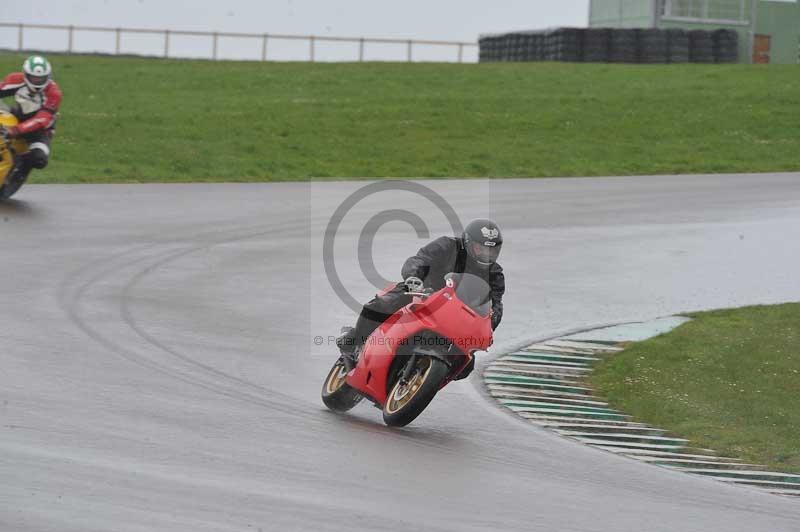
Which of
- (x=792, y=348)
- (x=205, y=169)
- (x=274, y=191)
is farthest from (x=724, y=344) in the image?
(x=205, y=169)

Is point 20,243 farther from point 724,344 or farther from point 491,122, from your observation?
point 491,122

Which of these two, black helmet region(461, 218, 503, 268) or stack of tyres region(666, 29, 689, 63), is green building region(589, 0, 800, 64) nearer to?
stack of tyres region(666, 29, 689, 63)

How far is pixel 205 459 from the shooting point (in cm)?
782

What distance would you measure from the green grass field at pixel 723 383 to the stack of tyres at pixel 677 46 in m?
31.9

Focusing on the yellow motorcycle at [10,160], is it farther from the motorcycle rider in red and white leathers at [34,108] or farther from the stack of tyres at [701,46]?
the stack of tyres at [701,46]

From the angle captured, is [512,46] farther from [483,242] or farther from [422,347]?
[422,347]

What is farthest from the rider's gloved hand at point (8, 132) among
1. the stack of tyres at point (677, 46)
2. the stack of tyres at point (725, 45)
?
the stack of tyres at point (725, 45)

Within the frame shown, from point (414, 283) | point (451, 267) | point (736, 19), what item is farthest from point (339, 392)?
point (736, 19)

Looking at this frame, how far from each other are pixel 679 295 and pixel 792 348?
3.15 m

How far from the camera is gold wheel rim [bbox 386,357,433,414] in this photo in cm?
924

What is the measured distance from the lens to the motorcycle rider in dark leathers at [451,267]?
9500 mm

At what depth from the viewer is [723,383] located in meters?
11.9

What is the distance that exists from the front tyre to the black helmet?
86 cm

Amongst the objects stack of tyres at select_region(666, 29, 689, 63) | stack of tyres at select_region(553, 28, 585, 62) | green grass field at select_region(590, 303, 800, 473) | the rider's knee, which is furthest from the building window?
green grass field at select_region(590, 303, 800, 473)
